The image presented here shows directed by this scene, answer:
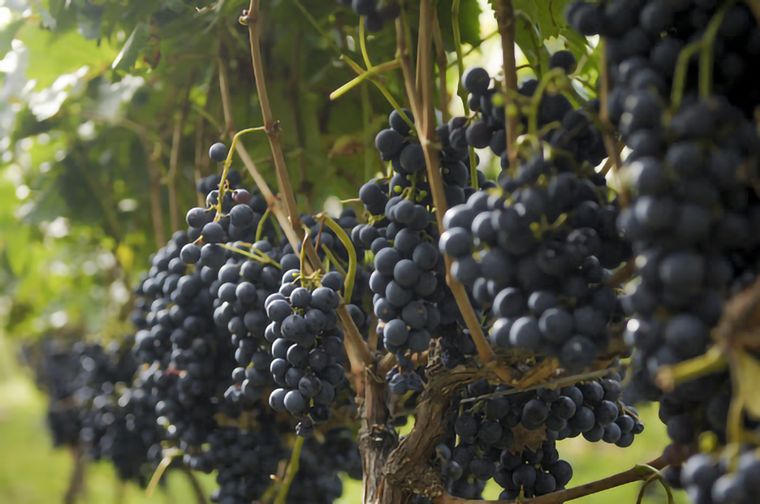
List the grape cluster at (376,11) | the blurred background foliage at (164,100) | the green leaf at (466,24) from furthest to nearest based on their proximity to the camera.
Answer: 1. the blurred background foliage at (164,100)
2. the green leaf at (466,24)
3. the grape cluster at (376,11)

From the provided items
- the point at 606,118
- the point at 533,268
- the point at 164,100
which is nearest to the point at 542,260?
the point at 533,268

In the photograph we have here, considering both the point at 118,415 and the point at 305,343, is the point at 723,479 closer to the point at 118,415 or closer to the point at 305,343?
the point at 305,343

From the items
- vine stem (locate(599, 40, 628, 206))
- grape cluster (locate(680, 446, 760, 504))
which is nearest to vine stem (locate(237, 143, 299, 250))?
vine stem (locate(599, 40, 628, 206))

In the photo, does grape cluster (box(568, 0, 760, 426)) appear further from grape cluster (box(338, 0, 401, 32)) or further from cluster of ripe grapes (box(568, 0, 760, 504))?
grape cluster (box(338, 0, 401, 32))

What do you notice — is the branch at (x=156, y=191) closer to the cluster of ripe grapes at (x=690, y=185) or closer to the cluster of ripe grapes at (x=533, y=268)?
the cluster of ripe grapes at (x=533, y=268)

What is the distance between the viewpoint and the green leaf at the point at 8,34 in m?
1.57

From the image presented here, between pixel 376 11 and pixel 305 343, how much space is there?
395 mm

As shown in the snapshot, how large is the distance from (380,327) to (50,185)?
1.28 m

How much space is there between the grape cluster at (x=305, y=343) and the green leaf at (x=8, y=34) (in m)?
0.93

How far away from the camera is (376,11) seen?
84 centimetres

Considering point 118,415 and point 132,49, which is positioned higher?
point 132,49

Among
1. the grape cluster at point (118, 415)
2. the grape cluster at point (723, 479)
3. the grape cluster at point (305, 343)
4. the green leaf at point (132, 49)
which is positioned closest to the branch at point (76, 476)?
the grape cluster at point (118, 415)

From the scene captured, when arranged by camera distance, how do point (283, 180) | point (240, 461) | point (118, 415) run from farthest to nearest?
point (118, 415)
point (240, 461)
point (283, 180)

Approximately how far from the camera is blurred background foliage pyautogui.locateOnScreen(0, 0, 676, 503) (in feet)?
4.25
